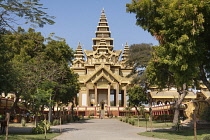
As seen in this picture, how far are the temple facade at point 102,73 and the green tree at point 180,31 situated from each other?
31.3m

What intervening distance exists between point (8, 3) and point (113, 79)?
1927 inches

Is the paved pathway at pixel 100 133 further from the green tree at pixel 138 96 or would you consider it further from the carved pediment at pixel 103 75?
the carved pediment at pixel 103 75

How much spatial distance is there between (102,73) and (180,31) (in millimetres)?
42411

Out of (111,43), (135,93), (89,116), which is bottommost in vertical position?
(89,116)

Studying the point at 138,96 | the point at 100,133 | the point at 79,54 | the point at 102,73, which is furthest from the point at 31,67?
the point at 79,54

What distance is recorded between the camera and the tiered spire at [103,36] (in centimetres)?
7216

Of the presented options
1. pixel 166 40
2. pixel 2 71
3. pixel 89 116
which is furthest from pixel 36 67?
pixel 89 116

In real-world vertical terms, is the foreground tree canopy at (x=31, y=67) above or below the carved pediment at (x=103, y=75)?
below

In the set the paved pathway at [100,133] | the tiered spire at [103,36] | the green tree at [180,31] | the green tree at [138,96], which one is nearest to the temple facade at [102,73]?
the tiered spire at [103,36]

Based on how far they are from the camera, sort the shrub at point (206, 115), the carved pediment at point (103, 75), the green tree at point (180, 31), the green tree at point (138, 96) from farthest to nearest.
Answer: the carved pediment at point (103, 75) < the green tree at point (138, 96) < the shrub at point (206, 115) < the green tree at point (180, 31)

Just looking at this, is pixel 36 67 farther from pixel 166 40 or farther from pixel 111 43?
pixel 111 43

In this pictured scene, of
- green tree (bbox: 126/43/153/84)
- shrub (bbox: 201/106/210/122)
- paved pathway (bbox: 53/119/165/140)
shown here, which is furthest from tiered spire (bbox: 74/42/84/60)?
shrub (bbox: 201/106/210/122)

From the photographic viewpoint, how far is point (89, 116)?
169 feet

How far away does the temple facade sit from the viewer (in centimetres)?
5792
